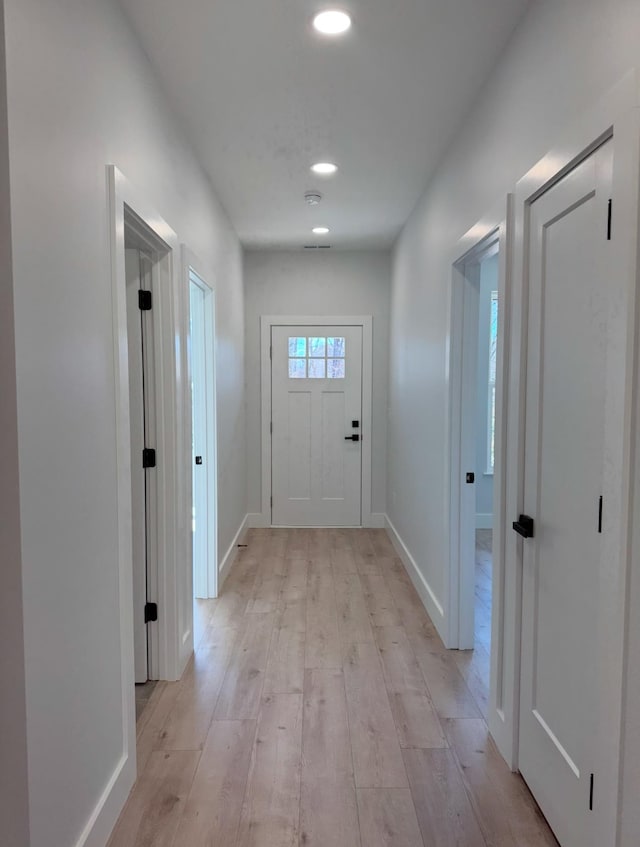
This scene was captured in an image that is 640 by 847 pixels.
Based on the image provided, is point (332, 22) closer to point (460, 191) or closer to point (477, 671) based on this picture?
point (460, 191)

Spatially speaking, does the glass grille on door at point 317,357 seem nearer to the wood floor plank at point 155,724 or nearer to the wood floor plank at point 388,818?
the wood floor plank at point 155,724

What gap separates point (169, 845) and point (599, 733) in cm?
128

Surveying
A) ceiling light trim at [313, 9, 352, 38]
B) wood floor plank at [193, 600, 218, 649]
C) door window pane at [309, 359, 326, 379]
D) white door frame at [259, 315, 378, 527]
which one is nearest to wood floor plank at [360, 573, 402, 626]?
wood floor plank at [193, 600, 218, 649]

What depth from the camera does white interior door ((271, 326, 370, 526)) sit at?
5383 millimetres

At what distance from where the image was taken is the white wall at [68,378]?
1211mm

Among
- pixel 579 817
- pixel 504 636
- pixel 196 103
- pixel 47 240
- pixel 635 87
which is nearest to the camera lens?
pixel 635 87

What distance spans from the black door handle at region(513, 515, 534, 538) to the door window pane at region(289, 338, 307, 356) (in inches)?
147

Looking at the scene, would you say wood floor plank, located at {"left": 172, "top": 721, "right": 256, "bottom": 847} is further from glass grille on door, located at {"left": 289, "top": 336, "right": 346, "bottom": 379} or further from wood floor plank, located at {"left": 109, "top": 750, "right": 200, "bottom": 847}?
glass grille on door, located at {"left": 289, "top": 336, "right": 346, "bottom": 379}

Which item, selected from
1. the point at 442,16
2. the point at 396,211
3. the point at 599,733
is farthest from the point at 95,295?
the point at 396,211

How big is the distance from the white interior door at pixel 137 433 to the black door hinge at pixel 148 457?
0.05 feet

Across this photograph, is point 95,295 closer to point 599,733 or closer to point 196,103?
point 196,103

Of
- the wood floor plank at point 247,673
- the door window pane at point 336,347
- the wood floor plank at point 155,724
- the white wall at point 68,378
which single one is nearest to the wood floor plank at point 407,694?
the wood floor plank at point 247,673

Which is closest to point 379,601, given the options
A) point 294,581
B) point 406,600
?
point 406,600

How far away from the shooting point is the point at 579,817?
1.51 meters
